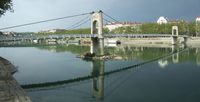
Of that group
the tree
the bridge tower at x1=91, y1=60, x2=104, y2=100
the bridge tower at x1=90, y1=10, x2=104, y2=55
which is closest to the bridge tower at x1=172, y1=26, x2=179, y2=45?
the bridge tower at x1=90, y1=10, x2=104, y2=55

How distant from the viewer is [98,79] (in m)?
24.8

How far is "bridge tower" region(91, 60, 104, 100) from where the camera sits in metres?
19.2

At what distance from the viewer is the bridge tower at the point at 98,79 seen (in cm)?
1916

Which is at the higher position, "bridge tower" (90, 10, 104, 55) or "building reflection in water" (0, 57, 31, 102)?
"bridge tower" (90, 10, 104, 55)

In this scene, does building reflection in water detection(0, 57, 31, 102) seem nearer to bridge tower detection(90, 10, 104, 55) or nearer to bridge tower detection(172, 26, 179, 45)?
bridge tower detection(90, 10, 104, 55)

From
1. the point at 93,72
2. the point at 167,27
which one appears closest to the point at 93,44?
the point at 93,72

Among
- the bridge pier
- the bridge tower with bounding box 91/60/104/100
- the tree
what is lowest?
the bridge tower with bounding box 91/60/104/100

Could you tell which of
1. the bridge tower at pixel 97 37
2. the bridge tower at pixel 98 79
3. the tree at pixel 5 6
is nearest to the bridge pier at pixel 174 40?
the bridge tower at pixel 97 37

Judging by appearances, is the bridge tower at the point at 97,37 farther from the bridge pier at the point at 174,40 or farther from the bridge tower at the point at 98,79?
the bridge pier at the point at 174,40

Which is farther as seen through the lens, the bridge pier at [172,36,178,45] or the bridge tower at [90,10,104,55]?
the bridge pier at [172,36,178,45]

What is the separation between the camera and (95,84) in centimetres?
2253

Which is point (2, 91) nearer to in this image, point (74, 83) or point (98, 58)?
point (74, 83)

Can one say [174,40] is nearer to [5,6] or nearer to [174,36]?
[174,36]

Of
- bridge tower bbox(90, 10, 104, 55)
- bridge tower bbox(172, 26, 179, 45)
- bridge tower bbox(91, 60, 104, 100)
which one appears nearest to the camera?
bridge tower bbox(91, 60, 104, 100)
